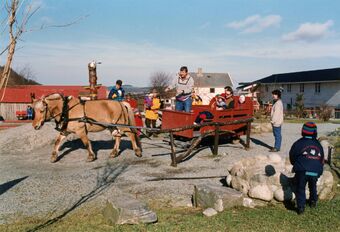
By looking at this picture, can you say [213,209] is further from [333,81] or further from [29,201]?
[333,81]

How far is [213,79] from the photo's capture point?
6862cm

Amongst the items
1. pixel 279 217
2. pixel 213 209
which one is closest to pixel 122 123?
pixel 213 209

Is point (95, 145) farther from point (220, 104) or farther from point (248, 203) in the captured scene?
point (248, 203)

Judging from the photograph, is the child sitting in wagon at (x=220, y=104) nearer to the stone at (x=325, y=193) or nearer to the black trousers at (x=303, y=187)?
the stone at (x=325, y=193)

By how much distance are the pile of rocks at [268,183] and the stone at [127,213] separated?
5.38ft

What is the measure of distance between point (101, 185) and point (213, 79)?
6302 centimetres

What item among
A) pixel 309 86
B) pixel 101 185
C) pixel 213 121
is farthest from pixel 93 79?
pixel 309 86

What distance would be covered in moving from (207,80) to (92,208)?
63576mm

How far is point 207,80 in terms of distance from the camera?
6806 cm

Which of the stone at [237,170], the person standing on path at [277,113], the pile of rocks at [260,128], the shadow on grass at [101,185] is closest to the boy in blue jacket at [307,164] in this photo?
the stone at [237,170]

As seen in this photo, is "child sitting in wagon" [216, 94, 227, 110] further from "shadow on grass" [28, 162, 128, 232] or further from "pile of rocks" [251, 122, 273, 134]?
"pile of rocks" [251, 122, 273, 134]

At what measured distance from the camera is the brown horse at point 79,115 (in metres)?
8.87

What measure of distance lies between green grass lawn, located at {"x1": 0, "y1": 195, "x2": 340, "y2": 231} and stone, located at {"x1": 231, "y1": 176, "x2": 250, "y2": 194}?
557mm

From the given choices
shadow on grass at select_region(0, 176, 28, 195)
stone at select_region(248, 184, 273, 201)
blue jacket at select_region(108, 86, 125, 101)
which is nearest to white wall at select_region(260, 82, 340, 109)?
blue jacket at select_region(108, 86, 125, 101)
